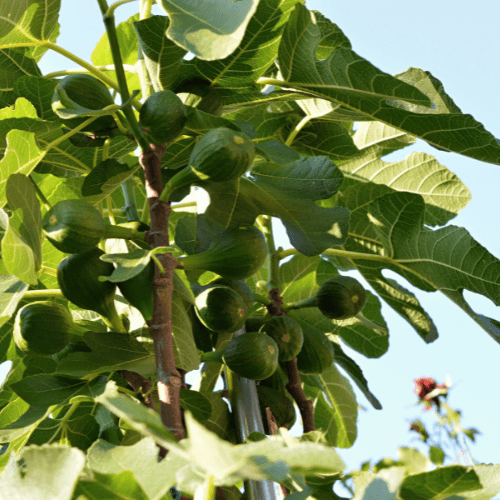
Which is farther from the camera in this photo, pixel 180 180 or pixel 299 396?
pixel 299 396

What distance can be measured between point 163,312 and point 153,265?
80 mm

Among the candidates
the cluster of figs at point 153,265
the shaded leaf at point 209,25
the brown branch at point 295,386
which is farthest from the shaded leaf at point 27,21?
the brown branch at point 295,386

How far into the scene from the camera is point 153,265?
848 millimetres

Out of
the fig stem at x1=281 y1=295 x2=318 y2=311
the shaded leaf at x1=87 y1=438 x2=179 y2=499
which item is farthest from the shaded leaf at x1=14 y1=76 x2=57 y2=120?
the shaded leaf at x1=87 y1=438 x2=179 y2=499

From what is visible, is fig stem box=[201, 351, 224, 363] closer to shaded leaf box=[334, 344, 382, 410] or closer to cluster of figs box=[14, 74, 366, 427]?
cluster of figs box=[14, 74, 366, 427]

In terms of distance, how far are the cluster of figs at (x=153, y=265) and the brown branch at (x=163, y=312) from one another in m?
0.02

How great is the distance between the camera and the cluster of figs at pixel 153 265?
32.1 inches

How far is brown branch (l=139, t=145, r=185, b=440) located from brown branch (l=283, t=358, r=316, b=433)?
0.37m

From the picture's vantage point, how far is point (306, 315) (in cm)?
133

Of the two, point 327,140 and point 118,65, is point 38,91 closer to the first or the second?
point 118,65

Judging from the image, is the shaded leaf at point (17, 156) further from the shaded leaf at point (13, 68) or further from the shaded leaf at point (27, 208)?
the shaded leaf at point (13, 68)

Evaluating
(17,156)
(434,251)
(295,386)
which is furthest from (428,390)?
(17,156)

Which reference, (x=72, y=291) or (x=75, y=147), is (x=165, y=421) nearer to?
(x=72, y=291)

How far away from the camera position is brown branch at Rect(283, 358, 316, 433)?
107cm
